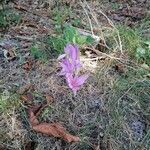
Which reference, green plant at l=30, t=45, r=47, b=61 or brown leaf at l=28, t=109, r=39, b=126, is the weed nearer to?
brown leaf at l=28, t=109, r=39, b=126

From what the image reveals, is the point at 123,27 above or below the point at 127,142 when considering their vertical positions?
above

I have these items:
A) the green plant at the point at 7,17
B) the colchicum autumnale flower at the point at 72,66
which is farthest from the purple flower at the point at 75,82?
the green plant at the point at 7,17

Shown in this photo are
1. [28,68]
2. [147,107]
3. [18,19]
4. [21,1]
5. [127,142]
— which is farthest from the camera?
[21,1]

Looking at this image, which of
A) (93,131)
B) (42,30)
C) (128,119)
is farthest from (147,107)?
(42,30)

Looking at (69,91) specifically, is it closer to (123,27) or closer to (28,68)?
(28,68)

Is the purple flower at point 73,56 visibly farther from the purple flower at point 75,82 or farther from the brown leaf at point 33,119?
the brown leaf at point 33,119

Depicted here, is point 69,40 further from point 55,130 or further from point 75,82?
point 55,130
